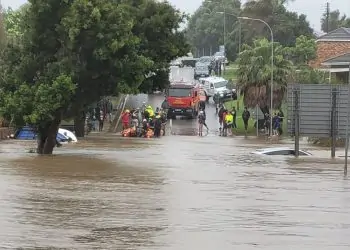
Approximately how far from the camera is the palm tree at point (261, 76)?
6119 cm

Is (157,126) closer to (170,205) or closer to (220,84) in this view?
(220,84)

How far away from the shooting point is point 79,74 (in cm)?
3089

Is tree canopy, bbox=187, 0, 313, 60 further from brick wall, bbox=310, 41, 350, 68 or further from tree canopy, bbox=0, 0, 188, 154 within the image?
tree canopy, bbox=0, 0, 188, 154

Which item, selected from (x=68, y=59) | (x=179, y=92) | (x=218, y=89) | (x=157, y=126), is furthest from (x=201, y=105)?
(x=68, y=59)

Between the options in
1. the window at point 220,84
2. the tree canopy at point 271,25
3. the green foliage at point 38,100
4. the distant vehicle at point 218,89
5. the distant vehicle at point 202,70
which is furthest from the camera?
the tree canopy at point 271,25

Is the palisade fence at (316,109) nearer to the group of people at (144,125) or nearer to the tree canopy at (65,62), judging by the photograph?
the tree canopy at (65,62)

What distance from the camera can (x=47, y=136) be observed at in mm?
33531

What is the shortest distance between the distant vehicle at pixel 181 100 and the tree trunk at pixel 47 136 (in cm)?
3278

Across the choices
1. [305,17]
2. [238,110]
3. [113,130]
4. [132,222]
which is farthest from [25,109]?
[305,17]

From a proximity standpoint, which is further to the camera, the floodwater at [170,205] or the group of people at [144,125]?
the group of people at [144,125]

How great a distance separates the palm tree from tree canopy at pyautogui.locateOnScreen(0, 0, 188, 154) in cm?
2883

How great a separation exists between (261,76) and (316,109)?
1036 inches

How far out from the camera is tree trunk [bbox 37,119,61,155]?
1299 inches

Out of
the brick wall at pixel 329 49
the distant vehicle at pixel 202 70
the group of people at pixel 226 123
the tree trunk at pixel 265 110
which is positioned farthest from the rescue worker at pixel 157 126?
the distant vehicle at pixel 202 70
